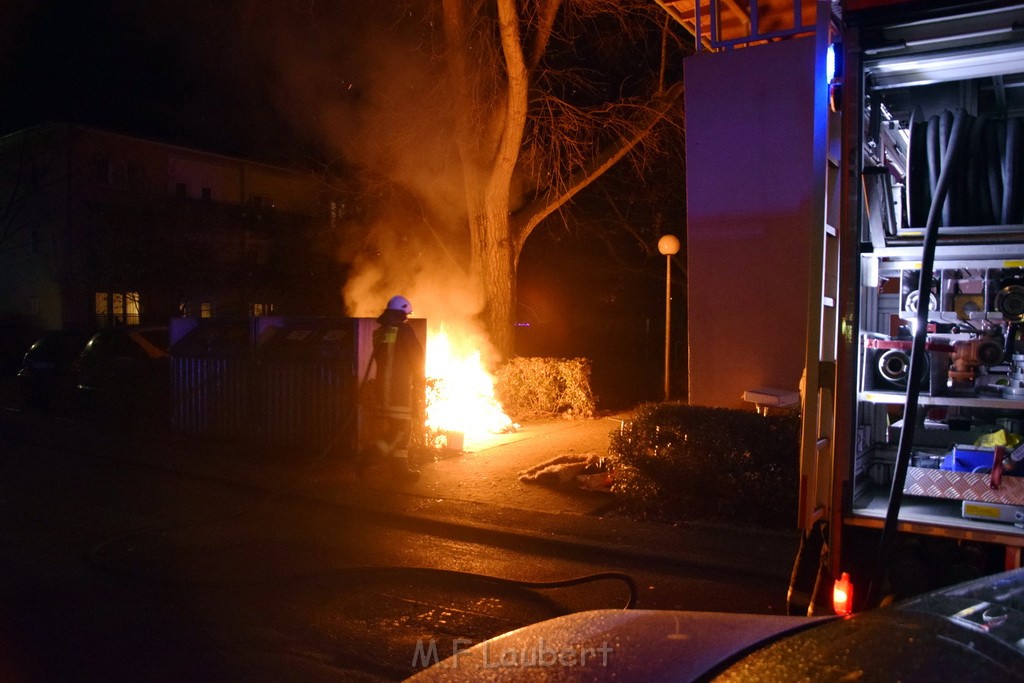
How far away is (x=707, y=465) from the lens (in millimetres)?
7074

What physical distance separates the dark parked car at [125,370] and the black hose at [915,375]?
11.5m

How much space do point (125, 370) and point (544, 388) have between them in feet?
22.8

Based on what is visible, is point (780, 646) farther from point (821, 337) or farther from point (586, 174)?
point (586, 174)

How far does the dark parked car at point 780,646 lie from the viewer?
1.83 meters

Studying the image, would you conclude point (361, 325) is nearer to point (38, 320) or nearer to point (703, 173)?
point (703, 173)

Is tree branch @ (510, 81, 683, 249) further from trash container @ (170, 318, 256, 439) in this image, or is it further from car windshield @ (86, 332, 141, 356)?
car windshield @ (86, 332, 141, 356)

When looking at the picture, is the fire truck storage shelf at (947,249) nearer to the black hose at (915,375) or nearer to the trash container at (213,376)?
the black hose at (915,375)

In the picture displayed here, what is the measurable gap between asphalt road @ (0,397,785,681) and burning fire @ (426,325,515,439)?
3.16 metres

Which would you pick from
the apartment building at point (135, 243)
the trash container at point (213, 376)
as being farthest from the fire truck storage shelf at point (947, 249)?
the apartment building at point (135, 243)

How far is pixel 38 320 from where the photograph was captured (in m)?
27.0

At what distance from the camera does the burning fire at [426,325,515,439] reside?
439 inches

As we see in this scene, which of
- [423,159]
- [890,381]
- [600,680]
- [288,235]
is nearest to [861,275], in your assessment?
[890,381]

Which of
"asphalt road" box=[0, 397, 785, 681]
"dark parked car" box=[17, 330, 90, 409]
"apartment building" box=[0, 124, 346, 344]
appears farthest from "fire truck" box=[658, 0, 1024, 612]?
"apartment building" box=[0, 124, 346, 344]

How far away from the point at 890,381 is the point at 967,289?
0.98m
